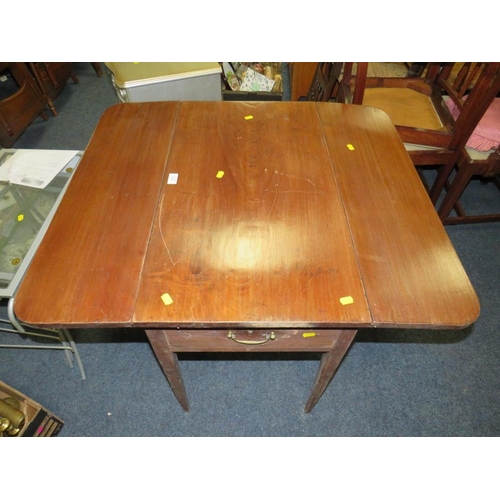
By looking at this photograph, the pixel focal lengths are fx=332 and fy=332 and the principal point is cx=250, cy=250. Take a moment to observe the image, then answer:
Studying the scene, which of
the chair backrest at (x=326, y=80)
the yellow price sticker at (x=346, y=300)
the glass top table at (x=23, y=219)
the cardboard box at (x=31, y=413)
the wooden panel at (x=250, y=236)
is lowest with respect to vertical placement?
the cardboard box at (x=31, y=413)

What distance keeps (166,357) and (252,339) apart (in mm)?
297

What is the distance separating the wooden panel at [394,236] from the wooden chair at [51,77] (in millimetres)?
2467

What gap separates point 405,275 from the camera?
0.90m

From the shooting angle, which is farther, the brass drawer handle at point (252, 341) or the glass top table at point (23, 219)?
the glass top table at point (23, 219)

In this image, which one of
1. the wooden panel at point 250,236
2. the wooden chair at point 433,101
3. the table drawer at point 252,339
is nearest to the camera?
the wooden panel at point 250,236

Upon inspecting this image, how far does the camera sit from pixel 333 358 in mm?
1048

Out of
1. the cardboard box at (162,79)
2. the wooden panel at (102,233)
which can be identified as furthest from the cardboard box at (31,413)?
the cardboard box at (162,79)

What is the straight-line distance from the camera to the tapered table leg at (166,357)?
36.9 inches

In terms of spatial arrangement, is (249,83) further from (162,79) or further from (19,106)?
(19,106)

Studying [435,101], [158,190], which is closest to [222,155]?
[158,190]

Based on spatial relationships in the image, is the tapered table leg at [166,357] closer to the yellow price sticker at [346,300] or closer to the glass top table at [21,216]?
the yellow price sticker at [346,300]

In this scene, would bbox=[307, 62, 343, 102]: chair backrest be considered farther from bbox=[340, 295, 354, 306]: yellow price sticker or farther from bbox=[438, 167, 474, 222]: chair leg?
bbox=[340, 295, 354, 306]: yellow price sticker

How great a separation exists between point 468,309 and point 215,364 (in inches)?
43.0

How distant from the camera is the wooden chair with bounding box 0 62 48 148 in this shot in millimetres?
2334
